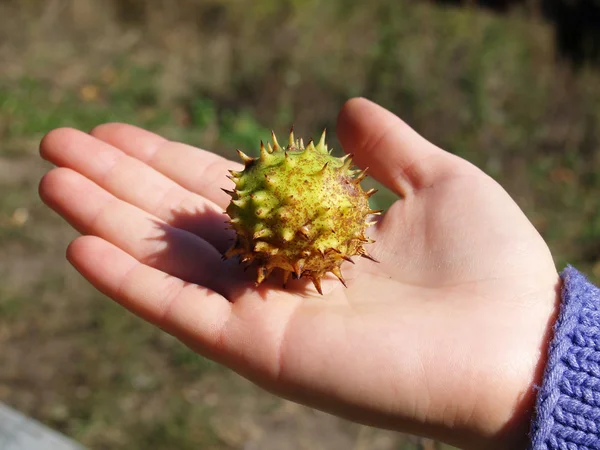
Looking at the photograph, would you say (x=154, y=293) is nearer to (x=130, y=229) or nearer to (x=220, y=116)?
(x=130, y=229)

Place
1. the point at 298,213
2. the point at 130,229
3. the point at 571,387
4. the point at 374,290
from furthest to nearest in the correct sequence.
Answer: the point at 130,229 → the point at 374,290 → the point at 298,213 → the point at 571,387

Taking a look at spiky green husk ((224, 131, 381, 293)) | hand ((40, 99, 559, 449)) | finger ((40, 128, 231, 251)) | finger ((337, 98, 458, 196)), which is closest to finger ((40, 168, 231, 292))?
hand ((40, 99, 559, 449))

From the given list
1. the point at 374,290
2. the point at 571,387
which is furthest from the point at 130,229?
the point at 571,387

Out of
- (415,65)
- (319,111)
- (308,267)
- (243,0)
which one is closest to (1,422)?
(308,267)

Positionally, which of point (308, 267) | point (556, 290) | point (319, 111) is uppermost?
point (319, 111)

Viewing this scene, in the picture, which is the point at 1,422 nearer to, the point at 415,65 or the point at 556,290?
the point at 556,290
